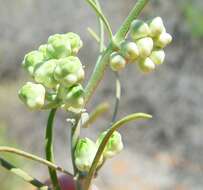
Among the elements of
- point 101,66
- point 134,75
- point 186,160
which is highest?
point 101,66

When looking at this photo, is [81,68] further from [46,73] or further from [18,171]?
[18,171]

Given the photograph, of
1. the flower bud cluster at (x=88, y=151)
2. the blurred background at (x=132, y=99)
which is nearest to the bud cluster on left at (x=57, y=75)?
the flower bud cluster at (x=88, y=151)

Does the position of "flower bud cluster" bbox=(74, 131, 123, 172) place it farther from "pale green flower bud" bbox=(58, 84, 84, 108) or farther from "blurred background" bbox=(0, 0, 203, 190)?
"blurred background" bbox=(0, 0, 203, 190)

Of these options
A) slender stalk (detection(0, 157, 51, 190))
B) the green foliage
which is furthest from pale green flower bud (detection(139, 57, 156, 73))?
the green foliage

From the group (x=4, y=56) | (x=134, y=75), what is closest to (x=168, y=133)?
(x=134, y=75)

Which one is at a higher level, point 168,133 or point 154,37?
point 154,37

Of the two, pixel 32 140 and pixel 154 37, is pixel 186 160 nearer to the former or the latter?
pixel 32 140
